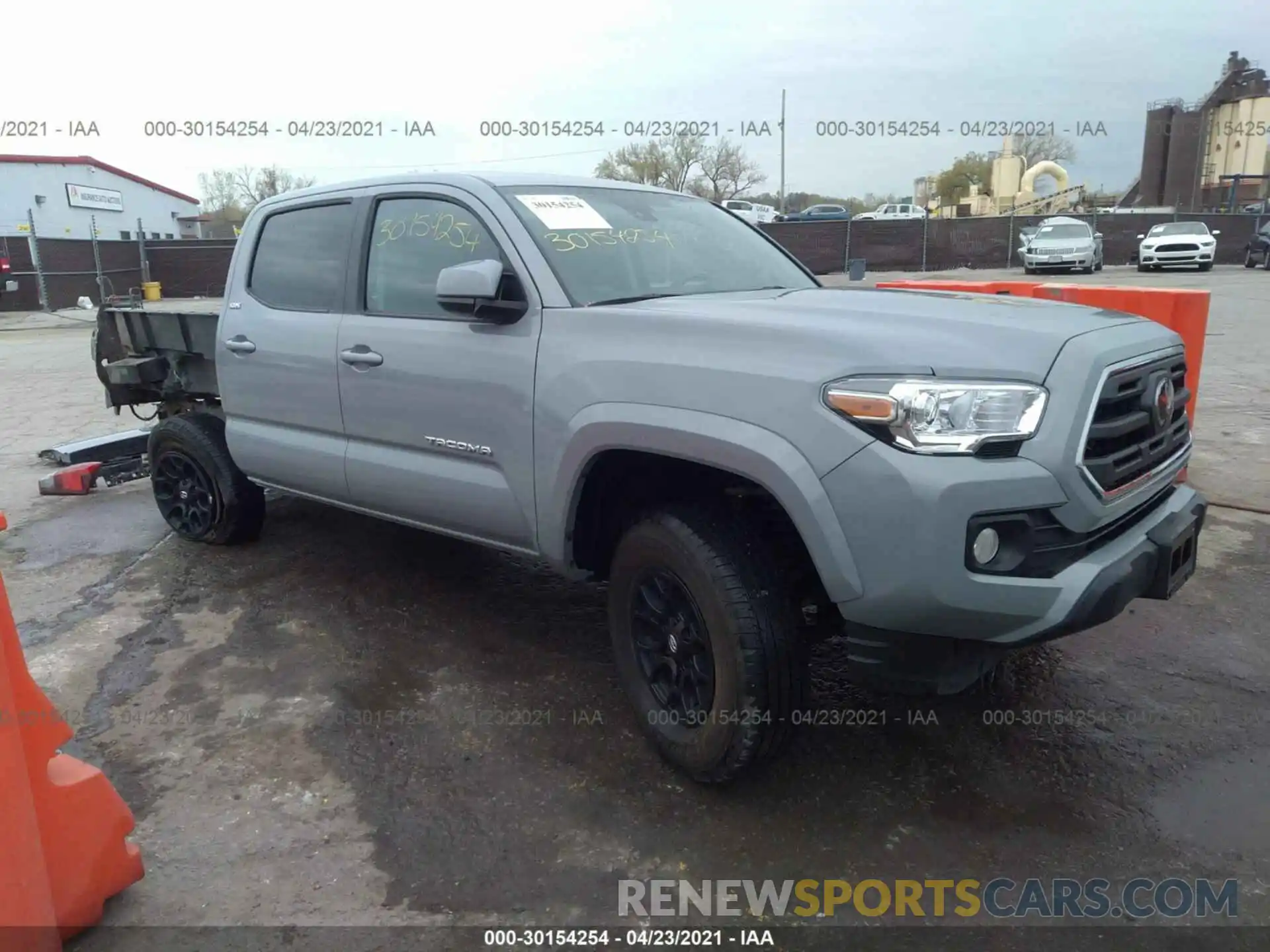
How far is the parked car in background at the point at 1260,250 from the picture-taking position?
92.1ft

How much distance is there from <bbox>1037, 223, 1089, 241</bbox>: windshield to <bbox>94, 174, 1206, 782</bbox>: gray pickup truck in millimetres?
24832

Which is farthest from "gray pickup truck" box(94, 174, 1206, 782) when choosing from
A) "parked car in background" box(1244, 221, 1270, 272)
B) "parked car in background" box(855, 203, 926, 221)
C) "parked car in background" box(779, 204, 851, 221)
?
"parked car in background" box(855, 203, 926, 221)

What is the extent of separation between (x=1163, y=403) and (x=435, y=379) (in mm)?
2387

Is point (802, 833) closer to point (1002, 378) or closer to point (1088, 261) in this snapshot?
point (1002, 378)

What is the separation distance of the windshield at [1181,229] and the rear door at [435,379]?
28.5 metres

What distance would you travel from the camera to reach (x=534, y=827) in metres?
2.72

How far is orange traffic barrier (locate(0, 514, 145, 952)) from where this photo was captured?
6.81 feet

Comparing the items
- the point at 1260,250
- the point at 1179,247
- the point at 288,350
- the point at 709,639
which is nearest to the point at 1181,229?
the point at 1179,247

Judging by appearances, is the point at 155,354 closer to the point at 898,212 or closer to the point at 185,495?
the point at 185,495

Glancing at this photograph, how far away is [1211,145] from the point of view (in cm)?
5944

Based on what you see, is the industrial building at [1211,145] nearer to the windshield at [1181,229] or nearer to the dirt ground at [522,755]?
the windshield at [1181,229]

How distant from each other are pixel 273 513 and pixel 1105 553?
4.88 m

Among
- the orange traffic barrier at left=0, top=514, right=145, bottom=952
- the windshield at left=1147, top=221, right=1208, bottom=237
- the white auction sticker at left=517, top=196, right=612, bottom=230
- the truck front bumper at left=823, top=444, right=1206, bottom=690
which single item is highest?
the white auction sticker at left=517, top=196, right=612, bottom=230

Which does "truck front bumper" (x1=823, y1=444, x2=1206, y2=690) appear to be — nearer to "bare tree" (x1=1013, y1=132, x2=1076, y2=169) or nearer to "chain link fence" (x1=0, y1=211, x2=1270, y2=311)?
"chain link fence" (x1=0, y1=211, x2=1270, y2=311)
